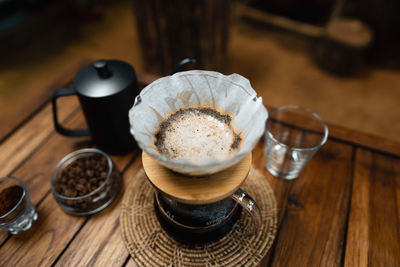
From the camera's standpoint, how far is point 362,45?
7.65ft

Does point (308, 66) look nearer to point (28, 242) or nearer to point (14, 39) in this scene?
point (28, 242)

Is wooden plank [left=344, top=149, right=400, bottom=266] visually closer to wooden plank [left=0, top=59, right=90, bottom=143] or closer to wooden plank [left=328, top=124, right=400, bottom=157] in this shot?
wooden plank [left=328, top=124, right=400, bottom=157]

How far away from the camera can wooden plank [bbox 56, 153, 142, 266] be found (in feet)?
2.64

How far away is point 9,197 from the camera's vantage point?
33.0 inches

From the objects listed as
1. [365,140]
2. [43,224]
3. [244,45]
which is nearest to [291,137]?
[365,140]

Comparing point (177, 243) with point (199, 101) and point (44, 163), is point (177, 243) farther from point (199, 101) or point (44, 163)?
point (44, 163)

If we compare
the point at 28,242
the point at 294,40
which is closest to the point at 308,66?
the point at 294,40

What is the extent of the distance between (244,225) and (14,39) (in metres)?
3.09

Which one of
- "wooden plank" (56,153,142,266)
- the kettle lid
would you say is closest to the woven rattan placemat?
"wooden plank" (56,153,142,266)

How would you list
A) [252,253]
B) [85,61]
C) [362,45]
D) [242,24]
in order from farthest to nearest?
[242,24] < [362,45] < [85,61] < [252,253]

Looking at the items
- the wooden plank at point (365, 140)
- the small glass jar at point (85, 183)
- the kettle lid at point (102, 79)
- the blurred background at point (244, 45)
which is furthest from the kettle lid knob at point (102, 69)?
the blurred background at point (244, 45)

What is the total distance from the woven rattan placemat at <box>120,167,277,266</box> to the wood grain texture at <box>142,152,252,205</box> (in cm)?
24

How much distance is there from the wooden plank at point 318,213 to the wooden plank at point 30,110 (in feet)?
3.49

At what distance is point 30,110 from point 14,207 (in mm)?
513
